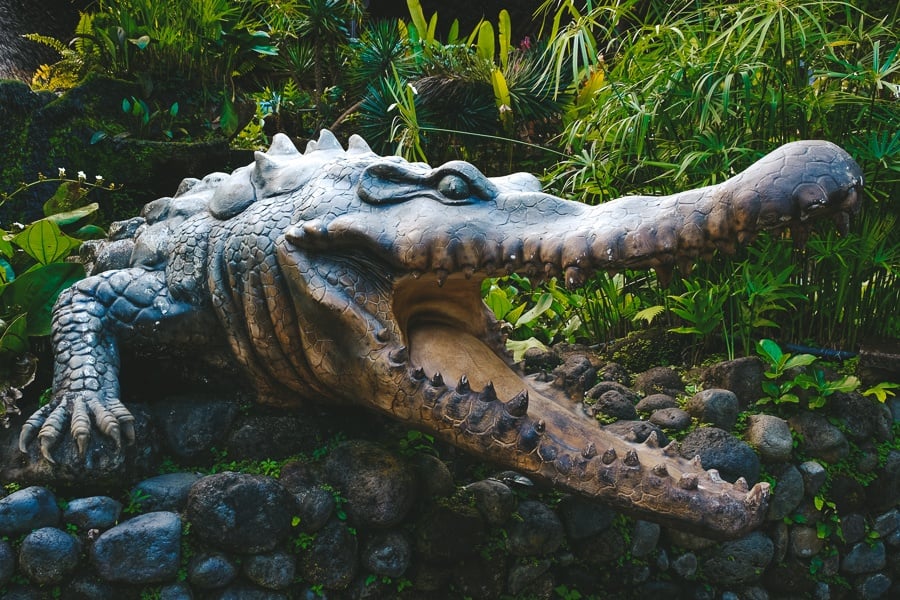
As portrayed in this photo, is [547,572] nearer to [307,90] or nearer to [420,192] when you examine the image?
[420,192]

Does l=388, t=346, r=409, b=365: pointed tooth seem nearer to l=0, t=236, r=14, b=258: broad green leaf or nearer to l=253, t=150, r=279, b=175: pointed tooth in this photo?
l=253, t=150, r=279, b=175: pointed tooth

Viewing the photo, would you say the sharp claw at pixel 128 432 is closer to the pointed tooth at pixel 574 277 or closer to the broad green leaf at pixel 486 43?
the pointed tooth at pixel 574 277

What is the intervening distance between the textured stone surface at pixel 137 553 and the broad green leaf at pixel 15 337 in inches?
27.5

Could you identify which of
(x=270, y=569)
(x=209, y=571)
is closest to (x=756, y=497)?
(x=270, y=569)

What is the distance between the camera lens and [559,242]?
1.64 meters

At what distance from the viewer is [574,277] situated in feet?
5.22

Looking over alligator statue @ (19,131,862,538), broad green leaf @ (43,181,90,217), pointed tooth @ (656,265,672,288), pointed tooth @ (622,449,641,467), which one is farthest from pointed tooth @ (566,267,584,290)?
broad green leaf @ (43,181,90,217)

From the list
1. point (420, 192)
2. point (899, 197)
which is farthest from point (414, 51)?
point (420, 192)

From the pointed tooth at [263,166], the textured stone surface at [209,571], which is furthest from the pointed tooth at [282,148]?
the textured stone surface at [209,571]

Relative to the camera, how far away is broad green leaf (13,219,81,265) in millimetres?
2412

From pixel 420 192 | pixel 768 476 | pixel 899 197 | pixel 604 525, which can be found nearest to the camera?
pixel 420 192

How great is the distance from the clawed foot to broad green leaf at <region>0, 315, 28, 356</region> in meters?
0.32

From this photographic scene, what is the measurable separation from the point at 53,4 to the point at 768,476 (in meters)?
5.96

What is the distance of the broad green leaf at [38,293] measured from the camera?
2.19 m
